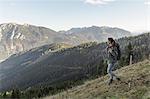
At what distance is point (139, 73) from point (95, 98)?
17.8 ft

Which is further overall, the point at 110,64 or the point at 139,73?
the point at 139,73

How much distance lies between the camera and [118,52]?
76.6ft

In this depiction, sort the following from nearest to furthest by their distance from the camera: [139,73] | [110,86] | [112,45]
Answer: [112,45], [110,86], [139,73]

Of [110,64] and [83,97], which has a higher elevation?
[110,64]

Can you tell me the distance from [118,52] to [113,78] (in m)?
3.35

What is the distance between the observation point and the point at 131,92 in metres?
21.6

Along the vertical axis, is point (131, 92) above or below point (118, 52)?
below

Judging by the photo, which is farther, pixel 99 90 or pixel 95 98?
pixel 99 90

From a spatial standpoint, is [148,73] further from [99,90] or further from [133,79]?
[99,90]

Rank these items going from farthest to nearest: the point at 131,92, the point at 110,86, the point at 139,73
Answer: the point at 139,73 < the point at 110,86 < the point at 131,92

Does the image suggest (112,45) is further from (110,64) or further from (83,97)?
(83,97)


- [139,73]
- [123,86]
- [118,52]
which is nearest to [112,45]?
[118,52]

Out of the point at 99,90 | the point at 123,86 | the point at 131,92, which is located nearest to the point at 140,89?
the point at 131,92

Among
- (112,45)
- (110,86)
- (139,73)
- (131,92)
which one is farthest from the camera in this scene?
(139,73)
